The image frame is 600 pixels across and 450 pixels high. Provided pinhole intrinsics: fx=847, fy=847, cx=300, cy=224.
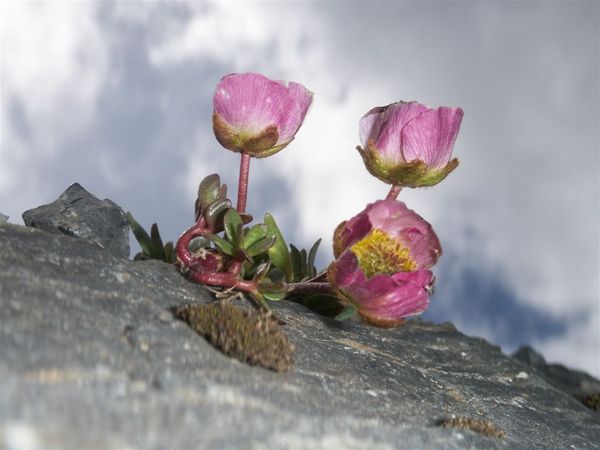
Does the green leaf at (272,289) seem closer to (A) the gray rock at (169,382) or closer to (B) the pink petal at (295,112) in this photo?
(A) the gray rock at (169,382)

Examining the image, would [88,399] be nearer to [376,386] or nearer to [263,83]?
[376,386]

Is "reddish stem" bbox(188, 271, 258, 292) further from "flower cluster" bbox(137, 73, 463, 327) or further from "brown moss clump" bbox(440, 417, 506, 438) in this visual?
"brown moss clump" bbox(440, 417, 506, 438)

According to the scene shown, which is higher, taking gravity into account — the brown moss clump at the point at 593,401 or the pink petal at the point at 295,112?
the pink petal at the point at 295,112

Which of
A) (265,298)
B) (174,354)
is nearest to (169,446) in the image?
(174,354)

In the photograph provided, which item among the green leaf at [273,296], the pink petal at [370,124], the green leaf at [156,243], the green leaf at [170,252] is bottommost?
the green leaf at [273,296]

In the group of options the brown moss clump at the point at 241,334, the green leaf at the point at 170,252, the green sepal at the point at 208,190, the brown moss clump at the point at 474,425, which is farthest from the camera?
the green leaf at the point at 170,252

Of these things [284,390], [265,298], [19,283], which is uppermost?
[265,298]

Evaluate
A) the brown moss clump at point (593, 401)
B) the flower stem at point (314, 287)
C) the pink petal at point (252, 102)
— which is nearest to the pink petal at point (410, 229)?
the flower stem at point (314, 287)
